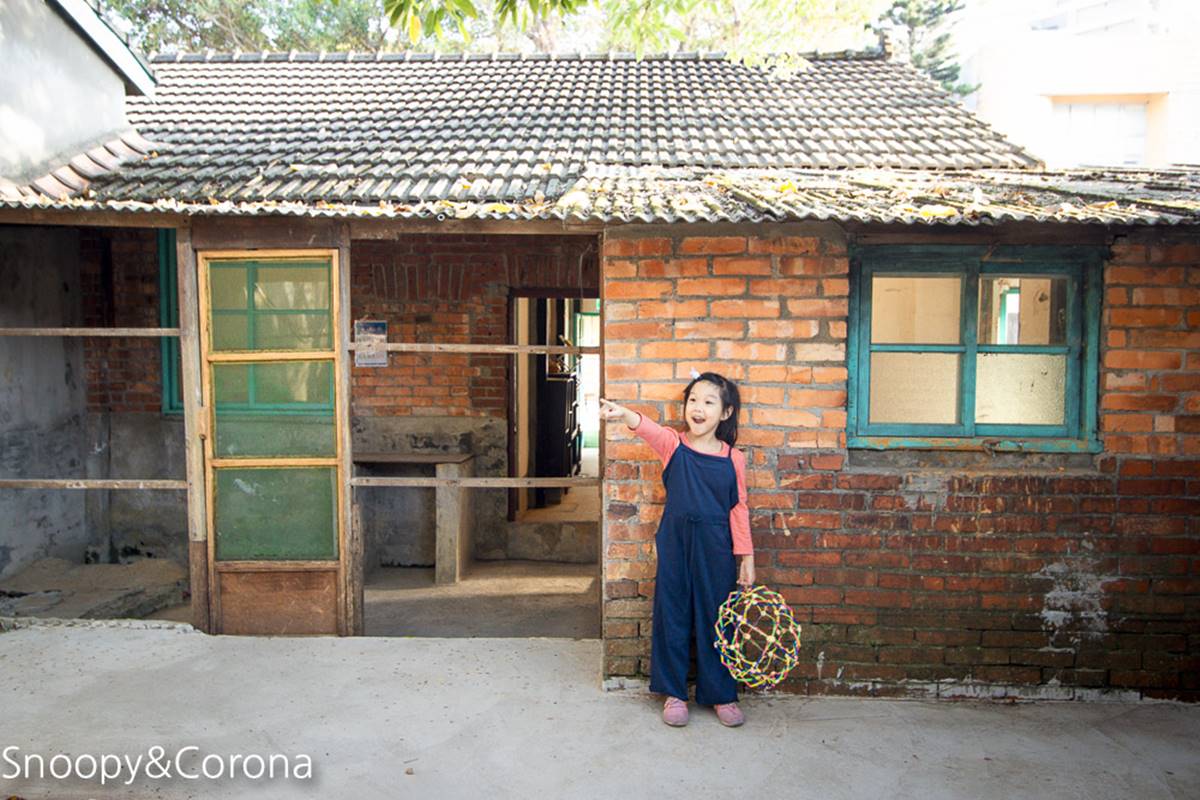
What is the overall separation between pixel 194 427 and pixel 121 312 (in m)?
3.46

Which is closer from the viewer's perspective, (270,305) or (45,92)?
(270,305)

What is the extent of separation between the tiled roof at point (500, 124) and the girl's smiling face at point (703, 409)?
5.53 feet

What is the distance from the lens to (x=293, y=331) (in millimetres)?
4918

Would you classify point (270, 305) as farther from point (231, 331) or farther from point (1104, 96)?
point (1104, 96)

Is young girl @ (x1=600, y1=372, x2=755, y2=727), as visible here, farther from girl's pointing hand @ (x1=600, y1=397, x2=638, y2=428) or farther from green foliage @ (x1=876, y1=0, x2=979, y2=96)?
green foliage @ (x1=876, y1=0, x2=979, y2=96)

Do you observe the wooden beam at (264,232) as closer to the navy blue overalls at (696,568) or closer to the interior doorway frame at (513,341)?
the navy blue overalls at (696,568)

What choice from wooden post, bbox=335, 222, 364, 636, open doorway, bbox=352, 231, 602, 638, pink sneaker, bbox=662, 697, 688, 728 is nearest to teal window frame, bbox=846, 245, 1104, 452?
pink sneaker, bbox=662, 697, 688, 728

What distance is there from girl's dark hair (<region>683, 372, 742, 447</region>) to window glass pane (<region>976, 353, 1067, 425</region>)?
1.32 metres

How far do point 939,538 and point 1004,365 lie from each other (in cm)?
97

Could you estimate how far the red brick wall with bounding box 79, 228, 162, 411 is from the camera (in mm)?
7477

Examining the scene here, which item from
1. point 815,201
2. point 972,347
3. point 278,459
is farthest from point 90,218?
point 972,347


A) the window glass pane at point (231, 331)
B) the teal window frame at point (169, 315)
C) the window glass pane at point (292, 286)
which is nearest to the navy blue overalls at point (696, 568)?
the window glass pane at point (292, 286)

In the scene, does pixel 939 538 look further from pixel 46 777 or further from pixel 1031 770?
pixel 46 777

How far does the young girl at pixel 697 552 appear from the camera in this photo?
3.81 metres
